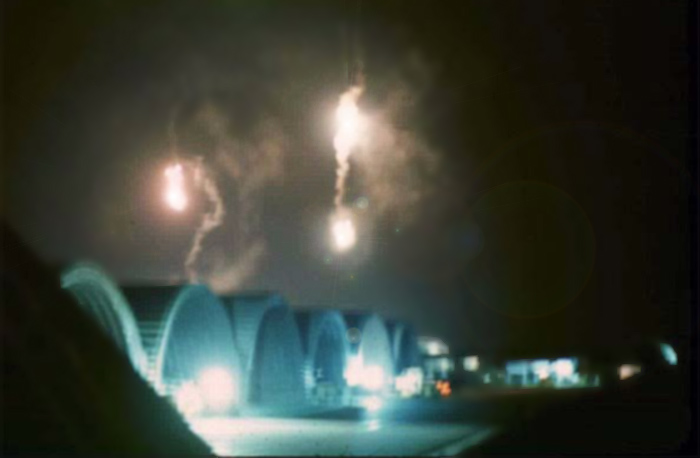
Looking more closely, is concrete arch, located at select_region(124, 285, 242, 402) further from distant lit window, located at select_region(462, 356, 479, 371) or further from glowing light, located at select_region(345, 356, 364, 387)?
distant lit window, located at select_region(462, 356, 479, 371)

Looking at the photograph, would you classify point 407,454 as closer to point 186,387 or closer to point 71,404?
point 71,404

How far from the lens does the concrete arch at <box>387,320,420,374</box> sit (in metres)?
70.9

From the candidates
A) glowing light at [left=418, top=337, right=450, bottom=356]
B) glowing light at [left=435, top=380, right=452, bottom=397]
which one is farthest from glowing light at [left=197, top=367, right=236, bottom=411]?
glowing light at [left=418, top=337, right=450, bottom=356]

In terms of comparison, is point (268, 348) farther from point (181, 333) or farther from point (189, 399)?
point (189, 399)

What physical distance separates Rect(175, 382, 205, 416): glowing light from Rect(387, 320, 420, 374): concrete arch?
119 ft

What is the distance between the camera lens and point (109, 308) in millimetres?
27406

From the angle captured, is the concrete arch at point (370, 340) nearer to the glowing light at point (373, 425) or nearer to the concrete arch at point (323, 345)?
the concrete arch at point (323, 345)

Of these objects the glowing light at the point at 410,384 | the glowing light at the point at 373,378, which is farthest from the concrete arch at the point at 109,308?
the glowing light at the point at 373,378

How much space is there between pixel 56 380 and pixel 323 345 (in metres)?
40.9

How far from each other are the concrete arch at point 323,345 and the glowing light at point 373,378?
4.78 m

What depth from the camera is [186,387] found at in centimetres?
3306

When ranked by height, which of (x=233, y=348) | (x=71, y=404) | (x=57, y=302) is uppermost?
(x=233, y=348)

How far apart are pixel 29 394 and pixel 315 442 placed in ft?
36.9

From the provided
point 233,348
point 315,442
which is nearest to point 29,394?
point 315,442
